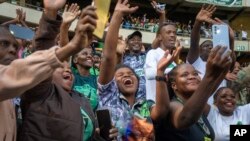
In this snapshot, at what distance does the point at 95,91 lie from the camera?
290 centimetres

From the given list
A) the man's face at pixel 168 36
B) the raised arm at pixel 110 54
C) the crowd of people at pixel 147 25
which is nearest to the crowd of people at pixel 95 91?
the raised arm at pixel 110 54

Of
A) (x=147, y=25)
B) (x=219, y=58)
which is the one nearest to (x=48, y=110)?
(x=219, y=58)

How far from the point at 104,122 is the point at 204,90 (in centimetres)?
55

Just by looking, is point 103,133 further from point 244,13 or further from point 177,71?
point 244,13

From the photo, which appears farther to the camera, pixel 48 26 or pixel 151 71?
pixel 151 71

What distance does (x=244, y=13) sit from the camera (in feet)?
84.0

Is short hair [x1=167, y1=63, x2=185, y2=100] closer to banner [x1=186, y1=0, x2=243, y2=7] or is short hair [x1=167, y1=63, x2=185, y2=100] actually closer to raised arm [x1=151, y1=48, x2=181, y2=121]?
raised arm [x1=151, y1=48, x2=181, y2=121]

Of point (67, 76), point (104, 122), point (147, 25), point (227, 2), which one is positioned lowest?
point (104, 122)

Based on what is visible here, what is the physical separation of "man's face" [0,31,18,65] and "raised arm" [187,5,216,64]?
1.85 m

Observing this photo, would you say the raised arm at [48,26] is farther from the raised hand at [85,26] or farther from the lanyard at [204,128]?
the lanyard at [204,128]

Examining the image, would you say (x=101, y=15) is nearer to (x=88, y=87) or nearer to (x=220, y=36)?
(x=220, y=36)

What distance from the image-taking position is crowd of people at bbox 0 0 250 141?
170 centimetres

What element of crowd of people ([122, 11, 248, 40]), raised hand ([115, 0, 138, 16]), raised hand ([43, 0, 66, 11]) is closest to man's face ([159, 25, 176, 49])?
raised hand ([115, 0, 138, 16])

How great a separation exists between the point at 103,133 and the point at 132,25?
1804cm
